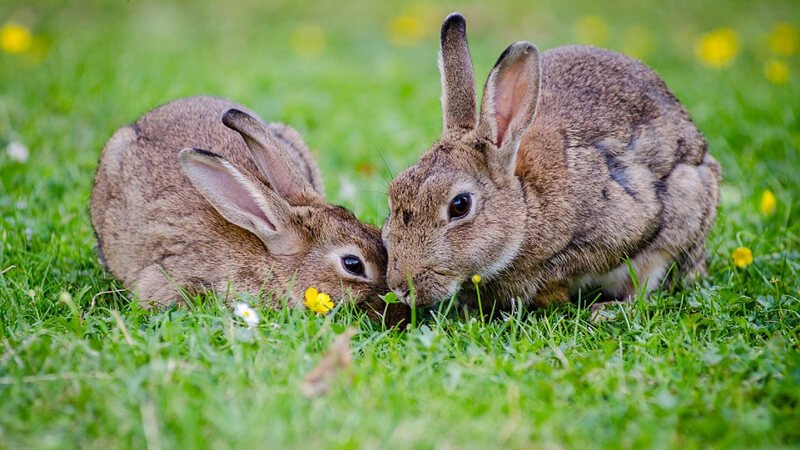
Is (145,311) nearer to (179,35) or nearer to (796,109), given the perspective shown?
(796,109)

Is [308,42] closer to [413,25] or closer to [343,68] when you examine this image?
[343,68]

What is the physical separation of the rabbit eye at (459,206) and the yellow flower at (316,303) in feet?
2.81

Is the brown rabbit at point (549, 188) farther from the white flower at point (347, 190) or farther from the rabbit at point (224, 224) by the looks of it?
the white flower at point (347, 190)

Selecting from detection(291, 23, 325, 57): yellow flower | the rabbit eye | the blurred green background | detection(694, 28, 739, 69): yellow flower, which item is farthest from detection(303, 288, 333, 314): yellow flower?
detection(694, 28, 739, 69): yellow flower

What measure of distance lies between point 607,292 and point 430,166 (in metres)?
1.60

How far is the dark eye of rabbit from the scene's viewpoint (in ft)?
16.9

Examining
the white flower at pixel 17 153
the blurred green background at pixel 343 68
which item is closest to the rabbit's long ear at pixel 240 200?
the blurred green background at pixel 343 68

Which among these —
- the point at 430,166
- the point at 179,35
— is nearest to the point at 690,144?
the point at 430,166

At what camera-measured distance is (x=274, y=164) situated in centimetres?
550

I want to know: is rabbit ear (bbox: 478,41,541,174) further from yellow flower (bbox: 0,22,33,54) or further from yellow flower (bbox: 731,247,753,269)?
yellow flower (bbox: 0,22,33,54)

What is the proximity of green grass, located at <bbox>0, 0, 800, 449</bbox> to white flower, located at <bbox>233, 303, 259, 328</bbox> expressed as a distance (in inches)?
3.0

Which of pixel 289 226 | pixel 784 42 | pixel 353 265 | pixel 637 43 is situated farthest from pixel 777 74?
pixel 289 226

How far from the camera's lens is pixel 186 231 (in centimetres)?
537

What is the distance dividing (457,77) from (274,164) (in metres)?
1.31
